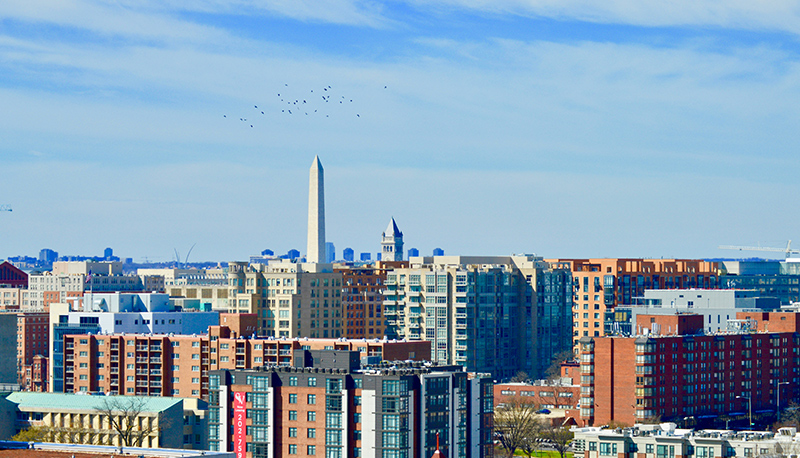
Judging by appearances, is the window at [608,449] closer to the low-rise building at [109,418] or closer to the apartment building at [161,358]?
the low-rise building at [109,418]

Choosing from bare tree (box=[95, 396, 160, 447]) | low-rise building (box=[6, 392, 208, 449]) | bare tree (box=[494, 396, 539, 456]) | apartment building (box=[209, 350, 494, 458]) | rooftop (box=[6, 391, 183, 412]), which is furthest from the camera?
bare tree (box=[494, 396, 539, 456])

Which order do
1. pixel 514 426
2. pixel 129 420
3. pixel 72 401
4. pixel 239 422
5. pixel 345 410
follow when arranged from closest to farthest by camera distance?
1. pixel 345 410
2. pixel 239 422
3. pixel 129 420
4. pixel 72 401
5. pixel 514 426

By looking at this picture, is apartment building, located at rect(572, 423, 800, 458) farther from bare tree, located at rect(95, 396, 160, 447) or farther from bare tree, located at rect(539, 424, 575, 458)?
bare tree, located at rect(95, 396, 160, 447)

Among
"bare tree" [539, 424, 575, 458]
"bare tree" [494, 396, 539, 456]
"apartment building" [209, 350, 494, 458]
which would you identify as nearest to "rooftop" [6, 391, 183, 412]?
"apartment building" [209, 350, 494, 458]

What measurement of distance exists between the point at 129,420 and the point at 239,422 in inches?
471

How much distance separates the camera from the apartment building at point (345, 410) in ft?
451

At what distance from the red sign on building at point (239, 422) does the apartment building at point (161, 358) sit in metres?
39.7

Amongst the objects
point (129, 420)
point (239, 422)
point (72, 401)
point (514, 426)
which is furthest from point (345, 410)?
point (514, 426)

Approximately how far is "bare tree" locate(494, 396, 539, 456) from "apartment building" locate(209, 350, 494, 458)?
108 feet

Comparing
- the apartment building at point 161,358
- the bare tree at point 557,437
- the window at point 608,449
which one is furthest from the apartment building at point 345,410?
the apartment building at point 161,358

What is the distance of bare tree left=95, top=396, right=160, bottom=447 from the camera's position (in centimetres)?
14688

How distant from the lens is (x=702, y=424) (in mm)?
191875

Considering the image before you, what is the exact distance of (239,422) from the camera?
467 ft

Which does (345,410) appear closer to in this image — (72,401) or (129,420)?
(129,420)
